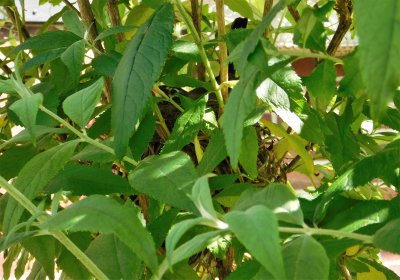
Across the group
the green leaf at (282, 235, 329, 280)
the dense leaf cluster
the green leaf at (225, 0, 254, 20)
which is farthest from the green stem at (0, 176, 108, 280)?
the green leaf at (225, 0, 254, 20)

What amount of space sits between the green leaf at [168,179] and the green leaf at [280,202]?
0.03 meters

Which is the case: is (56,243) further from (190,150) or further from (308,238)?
(308,238)

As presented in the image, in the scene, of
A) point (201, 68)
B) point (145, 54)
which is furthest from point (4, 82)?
point (201, 68)

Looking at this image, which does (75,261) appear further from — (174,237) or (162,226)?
(174,237)

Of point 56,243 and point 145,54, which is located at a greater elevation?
point 145,54

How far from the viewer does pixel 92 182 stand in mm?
366

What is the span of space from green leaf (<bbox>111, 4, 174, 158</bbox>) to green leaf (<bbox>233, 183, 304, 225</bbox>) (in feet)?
0.22

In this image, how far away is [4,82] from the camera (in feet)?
1.14

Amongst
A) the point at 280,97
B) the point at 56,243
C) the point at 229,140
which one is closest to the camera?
the point at 229,140

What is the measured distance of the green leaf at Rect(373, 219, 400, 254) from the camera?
8.9 inches

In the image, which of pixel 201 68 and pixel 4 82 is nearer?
pixel 4 82

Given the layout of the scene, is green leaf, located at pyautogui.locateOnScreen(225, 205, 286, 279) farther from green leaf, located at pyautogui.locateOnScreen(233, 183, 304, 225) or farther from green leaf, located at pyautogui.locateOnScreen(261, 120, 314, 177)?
green leaf, located at pyautogui.locateOnScreen(261, 120, 314, 177)

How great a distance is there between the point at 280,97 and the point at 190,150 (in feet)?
0.51

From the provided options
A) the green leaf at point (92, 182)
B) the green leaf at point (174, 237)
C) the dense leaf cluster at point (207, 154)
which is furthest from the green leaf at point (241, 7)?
the green leaf at point (174, 237)
